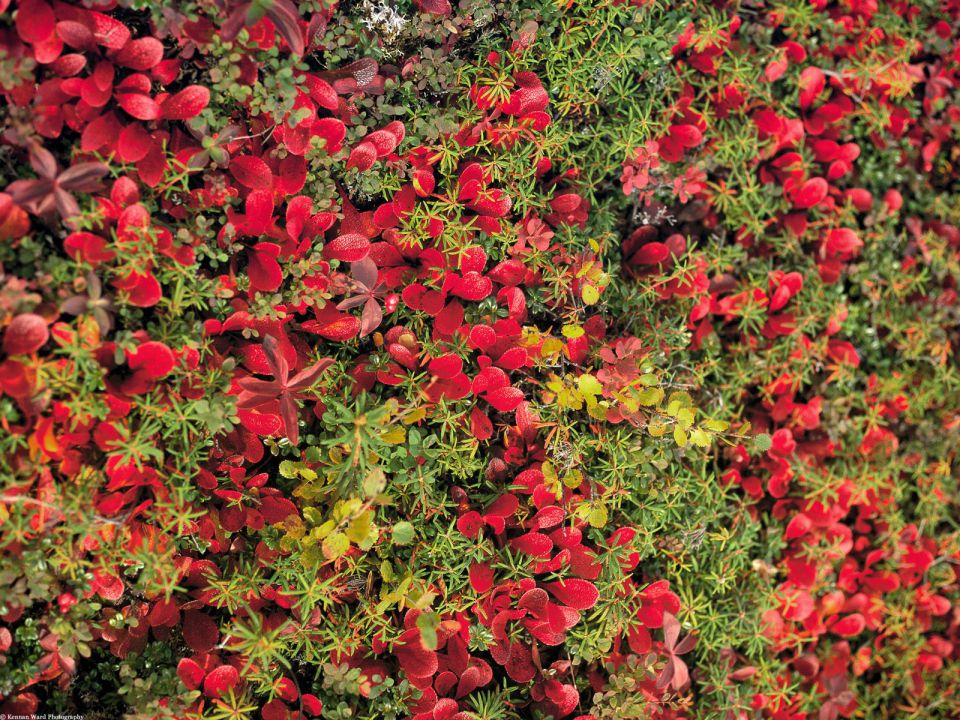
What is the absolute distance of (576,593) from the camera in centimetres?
149

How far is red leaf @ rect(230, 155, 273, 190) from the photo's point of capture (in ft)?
4.42

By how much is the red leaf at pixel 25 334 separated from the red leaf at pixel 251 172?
43 cm

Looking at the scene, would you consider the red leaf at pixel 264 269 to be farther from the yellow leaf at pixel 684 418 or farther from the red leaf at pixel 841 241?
the red leaf at pixel 841 241

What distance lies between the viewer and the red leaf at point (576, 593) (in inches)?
58.2

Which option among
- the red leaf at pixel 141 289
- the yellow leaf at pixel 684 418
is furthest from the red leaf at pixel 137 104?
the yellow leaf at pixel 684 418

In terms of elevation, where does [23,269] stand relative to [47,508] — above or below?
above

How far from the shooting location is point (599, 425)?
5.26 feet

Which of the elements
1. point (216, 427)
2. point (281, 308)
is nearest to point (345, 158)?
point (281, 308)

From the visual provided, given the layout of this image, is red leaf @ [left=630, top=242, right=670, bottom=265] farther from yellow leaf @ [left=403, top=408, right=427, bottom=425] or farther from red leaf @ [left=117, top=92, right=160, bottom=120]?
red leaf @ [left=117, top=92, right=160, bottom=120]

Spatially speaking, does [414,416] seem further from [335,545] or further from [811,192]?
[811,192]

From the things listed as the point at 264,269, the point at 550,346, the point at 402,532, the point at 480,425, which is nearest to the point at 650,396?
the point at 550,346

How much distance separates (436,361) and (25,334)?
2.35 ft

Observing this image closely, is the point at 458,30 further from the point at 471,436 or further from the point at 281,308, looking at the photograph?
the point at 471,436

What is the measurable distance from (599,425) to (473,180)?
61 centimetres
